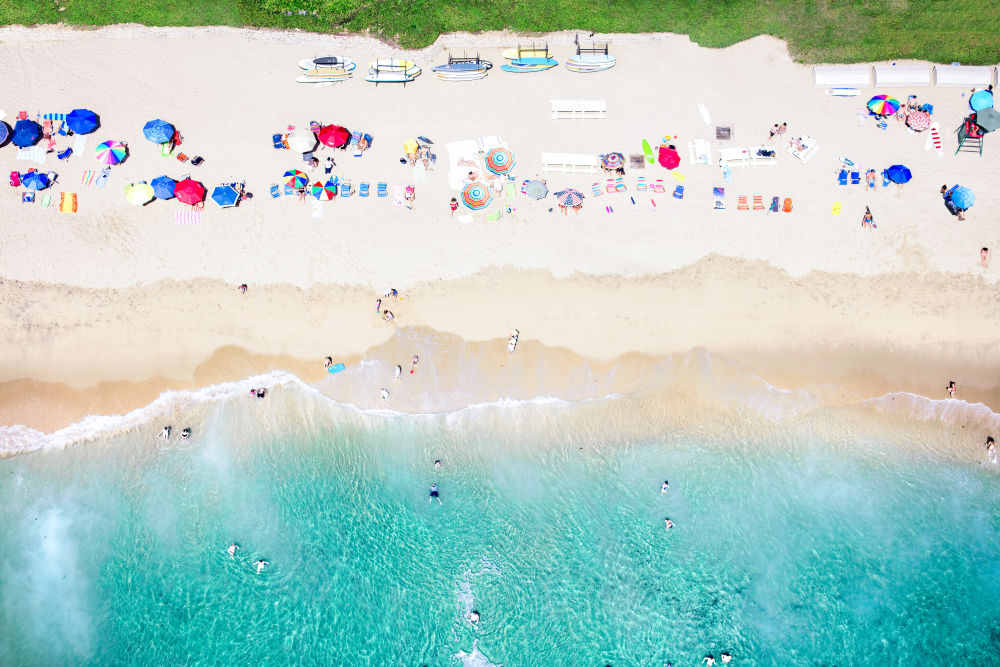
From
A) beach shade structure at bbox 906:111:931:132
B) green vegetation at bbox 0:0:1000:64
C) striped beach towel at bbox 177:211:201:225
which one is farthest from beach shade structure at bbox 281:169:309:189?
beach shade structure at bbox 906:111:931:132

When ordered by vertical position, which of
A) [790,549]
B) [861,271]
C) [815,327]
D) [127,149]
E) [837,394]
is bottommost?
[790,549]

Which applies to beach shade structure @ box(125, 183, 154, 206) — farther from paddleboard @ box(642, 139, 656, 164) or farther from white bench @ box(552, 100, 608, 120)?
paddleboard @ box(642, 139, 656, 164)

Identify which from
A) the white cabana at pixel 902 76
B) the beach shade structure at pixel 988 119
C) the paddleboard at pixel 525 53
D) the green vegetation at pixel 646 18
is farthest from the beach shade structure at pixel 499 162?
the beach shade structure at pixel 988 119

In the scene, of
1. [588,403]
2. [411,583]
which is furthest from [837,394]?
[411,583]

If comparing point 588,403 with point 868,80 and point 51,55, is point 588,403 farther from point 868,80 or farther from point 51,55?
point 51,55

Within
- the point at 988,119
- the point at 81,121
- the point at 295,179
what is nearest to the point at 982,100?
the point at 988,119

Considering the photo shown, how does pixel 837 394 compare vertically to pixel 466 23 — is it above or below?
below

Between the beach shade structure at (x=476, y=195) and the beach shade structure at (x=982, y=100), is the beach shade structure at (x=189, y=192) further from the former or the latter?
the beach shade structure at (x=982, y=100)
